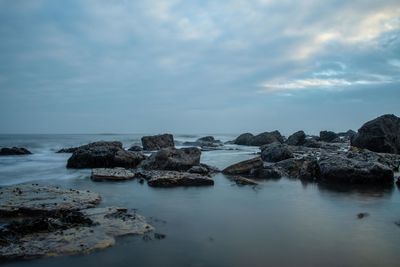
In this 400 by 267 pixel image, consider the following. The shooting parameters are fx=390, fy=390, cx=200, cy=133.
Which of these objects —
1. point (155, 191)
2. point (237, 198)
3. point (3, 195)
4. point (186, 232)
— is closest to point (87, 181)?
point (155, 191)

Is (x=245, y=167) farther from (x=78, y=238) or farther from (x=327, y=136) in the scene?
(x=327, y=136)

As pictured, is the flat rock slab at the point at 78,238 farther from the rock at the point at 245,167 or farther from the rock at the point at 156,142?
the rock at the point at 156,142

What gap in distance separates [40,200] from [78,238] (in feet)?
14.9

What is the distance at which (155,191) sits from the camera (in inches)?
616

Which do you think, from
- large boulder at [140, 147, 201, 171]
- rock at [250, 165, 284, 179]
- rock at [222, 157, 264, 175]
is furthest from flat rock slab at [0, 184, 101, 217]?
rock at [222, 157, 264, 175]

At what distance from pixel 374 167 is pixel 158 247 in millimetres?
13285

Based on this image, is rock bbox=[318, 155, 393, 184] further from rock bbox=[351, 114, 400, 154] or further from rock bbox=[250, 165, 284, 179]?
rock bbox=[351, 114, 400, 154]

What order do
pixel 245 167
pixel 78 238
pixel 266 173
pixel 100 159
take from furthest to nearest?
1. pixel 100 159
2. pixel 245 167
3. pixel 266 173
4. pixel 78 238

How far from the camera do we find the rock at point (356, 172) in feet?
58.3

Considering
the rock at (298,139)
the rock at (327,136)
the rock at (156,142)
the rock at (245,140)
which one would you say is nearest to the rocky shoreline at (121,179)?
the rock at (156,142)

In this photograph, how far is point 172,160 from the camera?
2292 centimetres

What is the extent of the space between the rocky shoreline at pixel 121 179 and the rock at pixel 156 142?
46.2ft

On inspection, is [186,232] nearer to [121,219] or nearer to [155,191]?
[121,219]

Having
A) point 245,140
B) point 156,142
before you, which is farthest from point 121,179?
point 245,140
